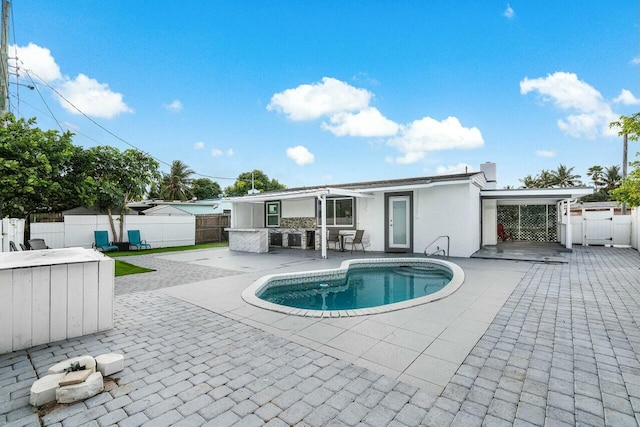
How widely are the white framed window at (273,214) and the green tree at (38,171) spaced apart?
802cm

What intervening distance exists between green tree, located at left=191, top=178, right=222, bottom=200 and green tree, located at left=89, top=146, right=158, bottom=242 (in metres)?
27.8

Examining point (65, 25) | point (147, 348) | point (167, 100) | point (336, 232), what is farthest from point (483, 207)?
point (65, 25)

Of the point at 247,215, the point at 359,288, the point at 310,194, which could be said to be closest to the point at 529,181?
the point at 247,215

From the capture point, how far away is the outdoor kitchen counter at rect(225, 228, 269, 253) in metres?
13.1

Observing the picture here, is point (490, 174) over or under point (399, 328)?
over

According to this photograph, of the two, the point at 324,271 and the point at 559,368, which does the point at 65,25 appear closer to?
the point at 324,271

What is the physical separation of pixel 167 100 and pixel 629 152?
32030mm

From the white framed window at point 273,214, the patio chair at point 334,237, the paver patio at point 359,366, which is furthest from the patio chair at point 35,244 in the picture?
the patio chair at point 334,237

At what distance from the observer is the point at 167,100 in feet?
61.4

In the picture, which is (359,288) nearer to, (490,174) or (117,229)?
(490,174)

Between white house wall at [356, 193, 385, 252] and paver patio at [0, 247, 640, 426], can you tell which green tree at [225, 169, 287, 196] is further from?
paver patio at [0, 247, 640, 426]

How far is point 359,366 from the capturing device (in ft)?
9.66

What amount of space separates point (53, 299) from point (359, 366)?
11.9 ft

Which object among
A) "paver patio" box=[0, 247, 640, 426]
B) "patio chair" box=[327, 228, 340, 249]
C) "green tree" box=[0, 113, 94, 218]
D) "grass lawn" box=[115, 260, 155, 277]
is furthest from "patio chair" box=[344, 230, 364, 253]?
"green tree" box=[0, 113, 94, 218]
